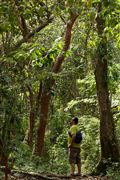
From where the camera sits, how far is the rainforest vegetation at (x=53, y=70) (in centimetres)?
643

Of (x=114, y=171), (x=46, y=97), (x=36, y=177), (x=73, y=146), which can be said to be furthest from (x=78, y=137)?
(x=46, y=97)

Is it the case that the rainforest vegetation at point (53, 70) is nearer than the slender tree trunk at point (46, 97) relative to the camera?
Yes

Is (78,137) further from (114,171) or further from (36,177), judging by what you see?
(36,177)

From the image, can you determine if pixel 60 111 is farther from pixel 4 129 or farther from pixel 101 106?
pixel 4 129

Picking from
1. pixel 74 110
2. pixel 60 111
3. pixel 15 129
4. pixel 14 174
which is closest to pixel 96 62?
pixel 14 174

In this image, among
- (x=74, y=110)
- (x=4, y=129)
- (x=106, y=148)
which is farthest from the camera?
(x=74, y=110)

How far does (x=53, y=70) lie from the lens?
43.9 feet

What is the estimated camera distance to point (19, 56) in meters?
6.03

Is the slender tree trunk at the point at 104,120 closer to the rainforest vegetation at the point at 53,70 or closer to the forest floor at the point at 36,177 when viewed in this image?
the rainforest vegetation at the point at 53,70

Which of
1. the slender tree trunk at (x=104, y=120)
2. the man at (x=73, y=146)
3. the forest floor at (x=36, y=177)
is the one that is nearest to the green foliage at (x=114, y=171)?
the forest floor at (x=36, y=177)

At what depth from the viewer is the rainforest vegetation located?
6434 mm

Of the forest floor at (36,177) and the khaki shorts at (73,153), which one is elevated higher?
the khaki shorts at (73,153)

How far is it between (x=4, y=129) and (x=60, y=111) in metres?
15.3

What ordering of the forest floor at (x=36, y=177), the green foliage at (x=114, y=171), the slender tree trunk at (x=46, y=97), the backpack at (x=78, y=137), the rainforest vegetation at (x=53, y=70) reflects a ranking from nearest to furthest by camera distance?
the rainforest vegetation at (x=53, y=70), the forest floor at (x=36, y=177), the green foliage at (x=114, y=171), the backpack at (x=78, y=137), the slender tree trunk at (x=46, y=97)
